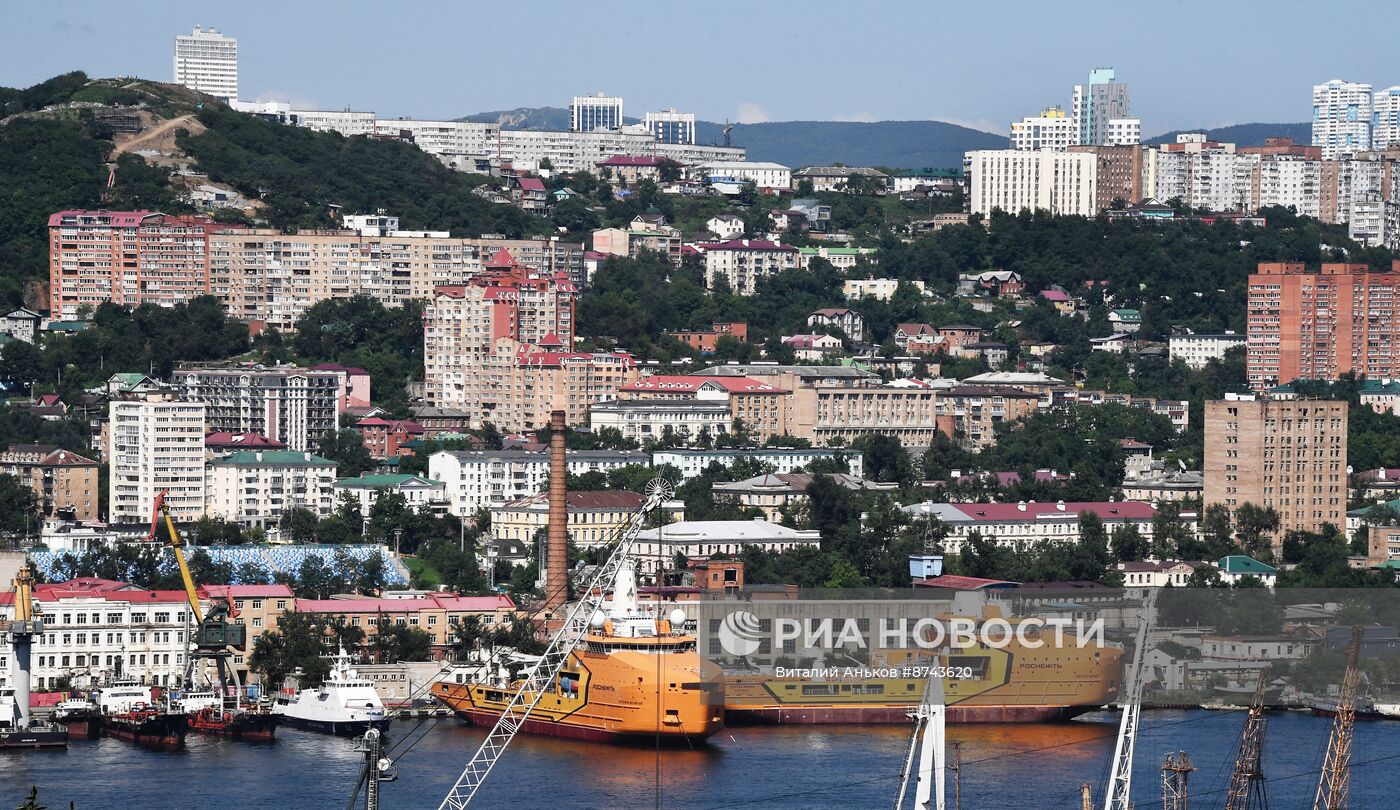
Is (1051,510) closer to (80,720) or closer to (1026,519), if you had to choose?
(1026,519)

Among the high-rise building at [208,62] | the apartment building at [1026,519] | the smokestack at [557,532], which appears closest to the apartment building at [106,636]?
the smokestack at [557,532]

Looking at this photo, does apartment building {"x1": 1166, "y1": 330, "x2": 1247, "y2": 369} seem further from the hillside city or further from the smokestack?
the smokestack

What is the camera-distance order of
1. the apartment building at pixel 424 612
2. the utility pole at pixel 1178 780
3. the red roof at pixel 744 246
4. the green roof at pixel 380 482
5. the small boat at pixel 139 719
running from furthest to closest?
the red roof at pixel 744 246 < the green roof at pixel 380 482 < the apartment building at pixel 424 612 < the small boat at pixel 139 719 < the utility pole at pixel 1178 780

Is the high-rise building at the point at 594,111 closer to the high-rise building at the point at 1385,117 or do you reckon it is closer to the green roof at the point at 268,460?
the high-rise building at the point at 1385,117

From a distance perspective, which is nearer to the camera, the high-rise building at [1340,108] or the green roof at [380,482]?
the green roof at [380,482]

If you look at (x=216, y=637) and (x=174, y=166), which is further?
(x=174, y=166)

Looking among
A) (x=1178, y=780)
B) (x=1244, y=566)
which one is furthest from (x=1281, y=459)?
(x=1178, y=780)

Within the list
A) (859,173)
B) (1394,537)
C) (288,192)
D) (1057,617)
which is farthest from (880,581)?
(859,173)
